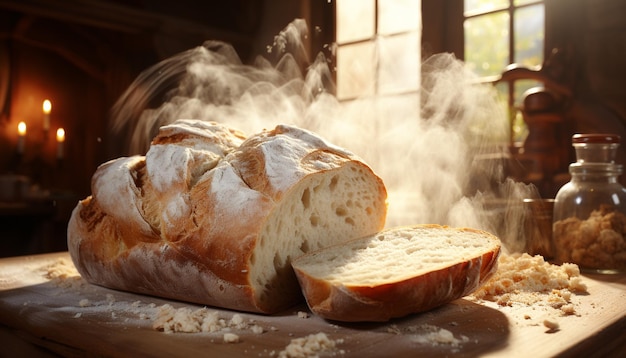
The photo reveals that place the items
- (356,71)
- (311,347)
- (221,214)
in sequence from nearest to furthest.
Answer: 1. (311,347)
2. (221,214)
3. (356,71)

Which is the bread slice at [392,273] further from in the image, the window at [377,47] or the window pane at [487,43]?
the window at [377,47]

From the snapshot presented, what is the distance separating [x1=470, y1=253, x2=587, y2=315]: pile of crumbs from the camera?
1.58m

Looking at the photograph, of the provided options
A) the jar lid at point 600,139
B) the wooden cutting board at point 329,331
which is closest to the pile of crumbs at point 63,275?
the wooden cutting board at point 329,331

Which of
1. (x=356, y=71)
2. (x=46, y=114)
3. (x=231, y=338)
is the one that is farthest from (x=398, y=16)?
(x=46, y=114)

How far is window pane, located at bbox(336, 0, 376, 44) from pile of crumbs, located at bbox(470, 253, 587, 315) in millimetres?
3512

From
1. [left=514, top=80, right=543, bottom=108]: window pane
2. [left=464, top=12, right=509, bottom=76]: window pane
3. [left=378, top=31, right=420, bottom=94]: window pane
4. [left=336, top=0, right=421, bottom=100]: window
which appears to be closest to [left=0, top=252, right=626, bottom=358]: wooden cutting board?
[left=514, top=80, right=543, bottom=108]: window pane

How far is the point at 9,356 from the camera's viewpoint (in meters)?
1.67

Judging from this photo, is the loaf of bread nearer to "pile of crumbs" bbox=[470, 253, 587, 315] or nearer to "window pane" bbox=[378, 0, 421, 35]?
"pile of crumbs" bbox=[470, 253, 587, 315]

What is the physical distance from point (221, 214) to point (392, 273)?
1.71 ft

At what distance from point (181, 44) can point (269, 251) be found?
4875mm

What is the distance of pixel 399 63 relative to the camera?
15.5ft

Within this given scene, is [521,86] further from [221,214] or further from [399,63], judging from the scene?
[221,214]

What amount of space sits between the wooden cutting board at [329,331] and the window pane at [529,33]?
7.82 ft

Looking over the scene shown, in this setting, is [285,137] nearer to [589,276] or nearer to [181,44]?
[589,276]
